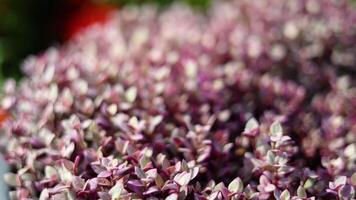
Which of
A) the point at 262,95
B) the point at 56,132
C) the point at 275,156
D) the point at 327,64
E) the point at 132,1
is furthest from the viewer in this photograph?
the point at 132,1

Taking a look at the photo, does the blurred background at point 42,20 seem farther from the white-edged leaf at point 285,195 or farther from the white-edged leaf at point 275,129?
the white-edged leaf at point 285,195

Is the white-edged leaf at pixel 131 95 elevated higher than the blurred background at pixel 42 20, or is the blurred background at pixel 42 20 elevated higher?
the blurred background at pixel 42 20

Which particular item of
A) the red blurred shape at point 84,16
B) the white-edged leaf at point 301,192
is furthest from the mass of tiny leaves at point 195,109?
the red blurred shape at point 84,16

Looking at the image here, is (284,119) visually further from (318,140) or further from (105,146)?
(105,146)

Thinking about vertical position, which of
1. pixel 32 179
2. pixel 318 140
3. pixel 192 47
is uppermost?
pixel 192 47

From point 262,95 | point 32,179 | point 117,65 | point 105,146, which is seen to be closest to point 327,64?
point 262,95

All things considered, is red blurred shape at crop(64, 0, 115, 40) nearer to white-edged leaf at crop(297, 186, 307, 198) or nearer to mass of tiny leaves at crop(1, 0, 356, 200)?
mass of tiny leaves at crop(1, 0, 356, 200)

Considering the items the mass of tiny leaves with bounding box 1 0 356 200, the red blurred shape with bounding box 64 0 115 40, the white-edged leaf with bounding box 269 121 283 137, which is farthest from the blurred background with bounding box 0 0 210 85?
the white-edged leaf with bounding box 269 121 283 137

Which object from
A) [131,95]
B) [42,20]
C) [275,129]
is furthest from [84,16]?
[275,129]
